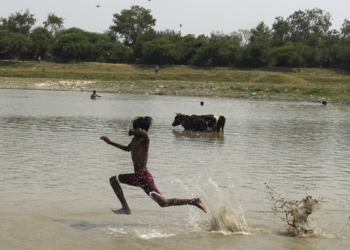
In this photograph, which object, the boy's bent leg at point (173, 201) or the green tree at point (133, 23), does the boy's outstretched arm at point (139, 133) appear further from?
the green tree at point (133, 23)

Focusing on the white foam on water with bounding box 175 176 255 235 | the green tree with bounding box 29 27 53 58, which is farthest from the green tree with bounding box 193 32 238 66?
the white foam on water with bounding box 175 176 255 235

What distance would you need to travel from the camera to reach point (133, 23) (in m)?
109

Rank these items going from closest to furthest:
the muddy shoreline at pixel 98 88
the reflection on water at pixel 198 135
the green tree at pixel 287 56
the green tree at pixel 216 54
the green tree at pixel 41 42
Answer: the reflection on water at pixel 198 135
the muddy shoreline at pixel 98 88
the green tree at pixel 287 56
the green tree at pixel 216 54
the green tree at pixel 41 42

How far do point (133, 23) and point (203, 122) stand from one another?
89733mm

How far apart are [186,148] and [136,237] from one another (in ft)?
28.9

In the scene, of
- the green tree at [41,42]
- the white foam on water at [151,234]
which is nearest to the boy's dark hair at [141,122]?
the white foam on water at [151,234]

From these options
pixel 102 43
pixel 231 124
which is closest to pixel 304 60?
pixel 102 43

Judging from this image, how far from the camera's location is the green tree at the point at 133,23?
108625mm

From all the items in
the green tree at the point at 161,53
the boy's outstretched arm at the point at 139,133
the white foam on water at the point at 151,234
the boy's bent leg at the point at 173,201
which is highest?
the green tree at the point at 161,53

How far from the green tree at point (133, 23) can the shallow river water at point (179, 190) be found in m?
89.2

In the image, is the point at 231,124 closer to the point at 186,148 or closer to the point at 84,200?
the point at 186,148

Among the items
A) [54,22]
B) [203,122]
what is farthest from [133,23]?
[203,122]

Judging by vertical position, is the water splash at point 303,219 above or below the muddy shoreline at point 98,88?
above

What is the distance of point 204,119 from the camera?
21375 mm
